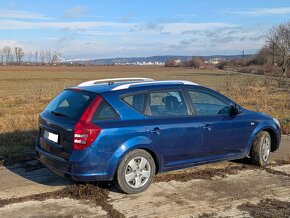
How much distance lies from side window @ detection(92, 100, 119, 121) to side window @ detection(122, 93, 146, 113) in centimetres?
27

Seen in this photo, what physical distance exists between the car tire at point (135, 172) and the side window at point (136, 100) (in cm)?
58

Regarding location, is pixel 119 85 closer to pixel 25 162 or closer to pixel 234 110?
pixel 234 110

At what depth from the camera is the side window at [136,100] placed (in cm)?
560

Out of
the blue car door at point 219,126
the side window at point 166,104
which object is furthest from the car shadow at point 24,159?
the blue car door at point 219,126

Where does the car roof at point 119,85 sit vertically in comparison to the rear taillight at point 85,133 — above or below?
above

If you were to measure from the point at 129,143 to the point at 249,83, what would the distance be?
26.1 meters

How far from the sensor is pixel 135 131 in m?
5.45

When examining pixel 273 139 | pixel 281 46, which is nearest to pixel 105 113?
pixel 273 139

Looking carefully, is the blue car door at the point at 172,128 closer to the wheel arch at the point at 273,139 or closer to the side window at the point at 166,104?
the side window at the point at 166,104

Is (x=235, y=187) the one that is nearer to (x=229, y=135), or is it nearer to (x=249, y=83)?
(x=229, y=135)

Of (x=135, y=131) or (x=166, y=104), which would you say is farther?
(x=166, y=104)

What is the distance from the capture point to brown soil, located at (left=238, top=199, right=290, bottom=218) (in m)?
4.83

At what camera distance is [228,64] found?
11831 cm

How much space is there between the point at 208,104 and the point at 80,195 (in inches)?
96.3
